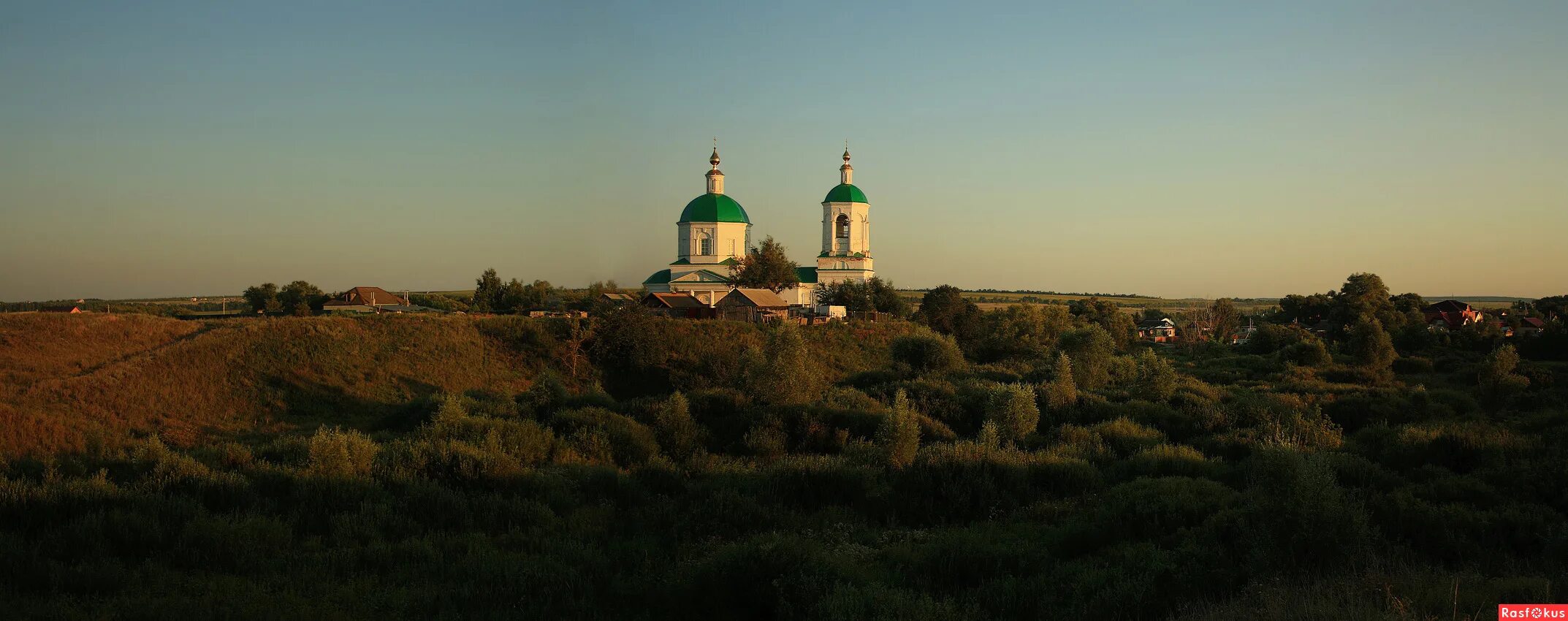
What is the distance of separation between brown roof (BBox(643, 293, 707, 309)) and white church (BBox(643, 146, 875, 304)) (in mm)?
5319

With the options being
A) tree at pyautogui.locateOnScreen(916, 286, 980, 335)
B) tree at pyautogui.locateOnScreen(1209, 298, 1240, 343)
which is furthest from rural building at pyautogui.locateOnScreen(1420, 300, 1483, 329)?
tree at pyautogui.locateOnScreen(916, 286, 980, 335)

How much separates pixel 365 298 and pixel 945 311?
35.6 meters

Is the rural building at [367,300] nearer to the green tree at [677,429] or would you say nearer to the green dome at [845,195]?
the green dome at [845,195]

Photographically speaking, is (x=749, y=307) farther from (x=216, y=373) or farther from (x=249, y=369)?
(x=216, y=373)

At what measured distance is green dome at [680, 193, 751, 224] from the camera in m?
59.9

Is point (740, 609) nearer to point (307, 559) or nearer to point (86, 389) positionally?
point (307, 559)

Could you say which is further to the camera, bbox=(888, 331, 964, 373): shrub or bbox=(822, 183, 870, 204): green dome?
bbox=(822, 183, 870, 204): green dome

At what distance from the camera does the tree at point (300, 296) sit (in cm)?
5594

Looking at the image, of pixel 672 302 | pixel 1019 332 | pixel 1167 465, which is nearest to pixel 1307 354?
pixel 1019 332

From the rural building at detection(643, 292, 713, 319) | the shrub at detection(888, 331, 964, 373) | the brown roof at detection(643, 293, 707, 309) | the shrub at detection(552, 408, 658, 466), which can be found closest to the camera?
the shrub at detection(552, 408, 658, 466)

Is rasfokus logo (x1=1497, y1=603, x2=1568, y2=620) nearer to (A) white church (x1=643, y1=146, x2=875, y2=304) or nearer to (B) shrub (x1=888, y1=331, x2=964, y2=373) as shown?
(B) shrub (x1=888, y1=331, x2=964, y2=373)

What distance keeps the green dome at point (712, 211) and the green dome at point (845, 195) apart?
630 cm

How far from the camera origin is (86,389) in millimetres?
24031

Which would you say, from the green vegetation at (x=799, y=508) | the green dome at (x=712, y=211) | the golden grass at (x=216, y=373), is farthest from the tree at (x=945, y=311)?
the green vegetation at (x=799, y=508)
